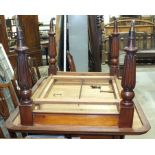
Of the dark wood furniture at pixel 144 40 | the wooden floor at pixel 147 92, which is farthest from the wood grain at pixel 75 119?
the dark wood furniture at pixel 144 40

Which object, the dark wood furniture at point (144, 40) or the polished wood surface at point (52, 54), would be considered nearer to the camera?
the polished wood surface at point (52, 54)

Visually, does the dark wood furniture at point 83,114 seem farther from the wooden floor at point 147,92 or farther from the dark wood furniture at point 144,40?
the dark wood furniture at point 144,40

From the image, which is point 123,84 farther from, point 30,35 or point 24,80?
point 30,35

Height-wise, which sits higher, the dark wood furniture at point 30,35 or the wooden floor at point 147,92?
the dark wood furniture at point 30,35

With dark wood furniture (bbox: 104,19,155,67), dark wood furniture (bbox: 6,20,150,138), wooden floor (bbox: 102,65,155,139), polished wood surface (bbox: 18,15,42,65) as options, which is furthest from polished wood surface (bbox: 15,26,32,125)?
dark wood furniture (bbox: 104,19,155,67)

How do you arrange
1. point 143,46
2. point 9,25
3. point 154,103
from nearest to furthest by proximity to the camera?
point 154,103
point 9,25
point 143,46

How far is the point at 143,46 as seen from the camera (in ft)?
16.4

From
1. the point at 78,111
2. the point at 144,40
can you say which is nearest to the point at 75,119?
the point at 78,111

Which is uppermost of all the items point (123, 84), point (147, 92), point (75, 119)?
point (123, 84)

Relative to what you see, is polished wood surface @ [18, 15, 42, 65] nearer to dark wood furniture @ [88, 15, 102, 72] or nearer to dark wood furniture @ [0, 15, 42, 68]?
dark wood furniture @ [0, 15, 42, 68]
